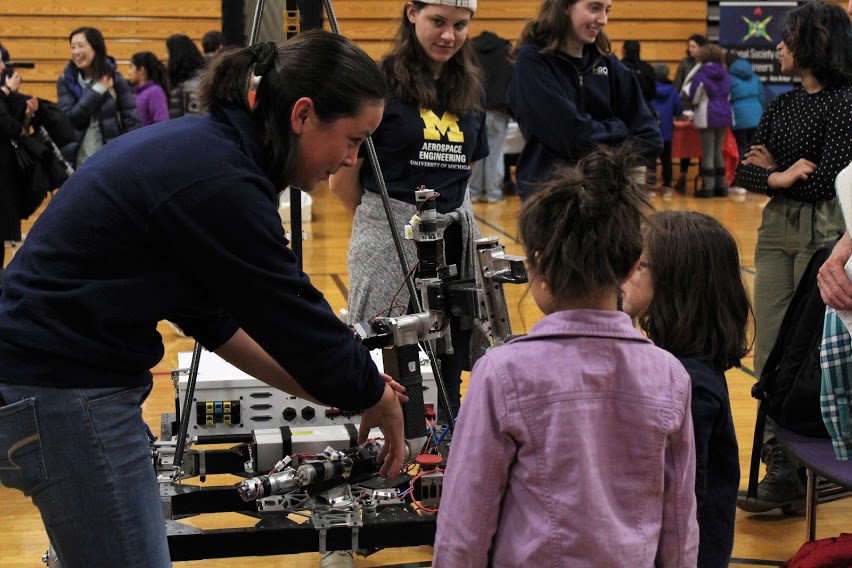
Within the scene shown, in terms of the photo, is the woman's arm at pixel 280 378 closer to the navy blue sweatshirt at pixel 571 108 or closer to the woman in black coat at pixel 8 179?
the navy blue sweatshirt at pixel 571 108

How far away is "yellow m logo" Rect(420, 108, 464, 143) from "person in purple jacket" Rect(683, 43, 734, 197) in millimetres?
7634

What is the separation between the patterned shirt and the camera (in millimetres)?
3355

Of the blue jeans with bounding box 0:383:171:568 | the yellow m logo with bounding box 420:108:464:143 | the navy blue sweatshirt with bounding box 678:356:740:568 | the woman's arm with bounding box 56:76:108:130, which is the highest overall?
the yellow m logo with bounding box 420:108:464:143

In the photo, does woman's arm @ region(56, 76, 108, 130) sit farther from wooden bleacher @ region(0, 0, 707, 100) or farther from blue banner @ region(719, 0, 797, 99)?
blue banner @ region(719, 0, 797, 99)

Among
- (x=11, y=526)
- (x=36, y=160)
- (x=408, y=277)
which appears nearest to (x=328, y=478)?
(x=408, y=277)

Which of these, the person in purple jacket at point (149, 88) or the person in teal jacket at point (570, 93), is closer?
the person in teal jacket at point (570, 93)

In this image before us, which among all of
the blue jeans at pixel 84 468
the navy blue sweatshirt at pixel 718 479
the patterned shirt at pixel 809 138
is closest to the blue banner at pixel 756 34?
the patterned shirt at pixel 809 138

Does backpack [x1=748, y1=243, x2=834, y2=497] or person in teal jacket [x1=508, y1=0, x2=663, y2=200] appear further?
person in teal jacket [x1=508, y1=0, x2=663, y2=200]

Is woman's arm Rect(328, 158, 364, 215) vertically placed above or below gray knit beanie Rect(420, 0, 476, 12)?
below

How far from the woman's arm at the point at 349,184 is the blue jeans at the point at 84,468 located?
59.9 inches

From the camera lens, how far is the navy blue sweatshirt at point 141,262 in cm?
159

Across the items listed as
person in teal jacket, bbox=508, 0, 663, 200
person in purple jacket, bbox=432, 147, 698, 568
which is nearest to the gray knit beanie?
person in teal jacket, bbox=508, 0, 663, 200

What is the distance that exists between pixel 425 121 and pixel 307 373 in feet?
5.04

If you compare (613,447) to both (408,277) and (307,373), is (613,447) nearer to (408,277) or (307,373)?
(307,373)
